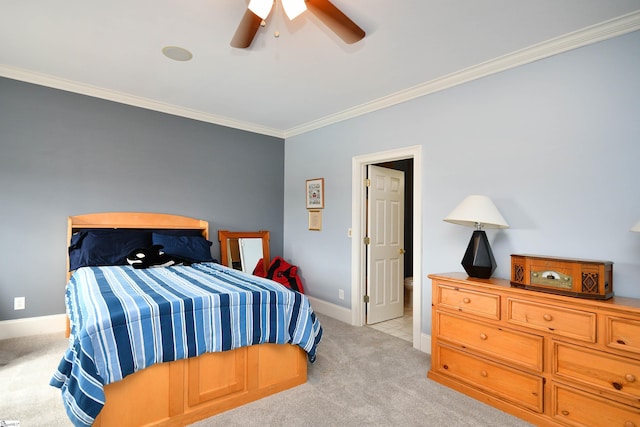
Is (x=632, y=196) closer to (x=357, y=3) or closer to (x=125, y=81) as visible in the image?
(x=357, y=3)

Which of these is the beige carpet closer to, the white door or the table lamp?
the table lamp

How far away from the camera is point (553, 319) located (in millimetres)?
2109

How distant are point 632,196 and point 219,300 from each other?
2756 mm

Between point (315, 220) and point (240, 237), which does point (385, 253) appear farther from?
point (240, 237)

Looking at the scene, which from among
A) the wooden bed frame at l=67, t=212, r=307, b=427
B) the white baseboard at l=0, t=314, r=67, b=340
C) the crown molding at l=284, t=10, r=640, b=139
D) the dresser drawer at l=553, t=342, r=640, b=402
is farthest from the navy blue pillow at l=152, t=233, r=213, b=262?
the dresser drawer at l=553, t=342, r=640, b=402

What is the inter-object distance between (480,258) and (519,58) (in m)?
1.62

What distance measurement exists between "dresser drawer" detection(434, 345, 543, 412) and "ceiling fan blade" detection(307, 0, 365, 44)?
2.36m

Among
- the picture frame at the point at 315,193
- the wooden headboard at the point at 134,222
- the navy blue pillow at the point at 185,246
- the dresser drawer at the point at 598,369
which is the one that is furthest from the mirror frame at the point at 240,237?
the dresser drawer at the point at 598,369

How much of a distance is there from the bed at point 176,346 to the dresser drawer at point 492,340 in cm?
104

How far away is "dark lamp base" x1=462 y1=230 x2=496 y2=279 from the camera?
8.55 ft

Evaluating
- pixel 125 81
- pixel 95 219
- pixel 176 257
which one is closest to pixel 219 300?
pixel 176 257

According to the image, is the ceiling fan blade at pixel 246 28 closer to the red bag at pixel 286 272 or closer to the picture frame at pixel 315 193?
the picture frame at pixel 315 193

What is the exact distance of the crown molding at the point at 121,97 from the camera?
3.31 m

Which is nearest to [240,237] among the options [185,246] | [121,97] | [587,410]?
[185,246]
